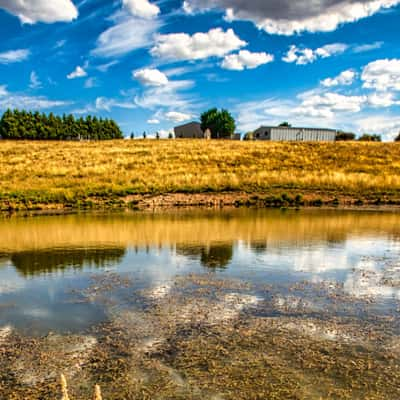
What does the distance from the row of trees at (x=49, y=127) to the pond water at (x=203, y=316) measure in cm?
9880

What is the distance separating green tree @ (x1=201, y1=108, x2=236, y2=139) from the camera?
104750mm

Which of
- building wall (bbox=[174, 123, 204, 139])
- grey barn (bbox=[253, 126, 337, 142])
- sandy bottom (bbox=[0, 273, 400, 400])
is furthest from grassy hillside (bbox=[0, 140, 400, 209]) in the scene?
building wall (bbox=[174, 123, 204, 139])

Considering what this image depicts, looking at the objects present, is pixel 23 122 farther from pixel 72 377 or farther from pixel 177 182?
pixel 72 377

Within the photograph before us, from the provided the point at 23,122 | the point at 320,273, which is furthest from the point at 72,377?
the point at 23,122

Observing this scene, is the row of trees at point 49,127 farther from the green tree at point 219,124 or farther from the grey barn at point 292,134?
the grey barn at point 292,134

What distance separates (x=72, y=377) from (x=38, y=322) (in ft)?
7.15

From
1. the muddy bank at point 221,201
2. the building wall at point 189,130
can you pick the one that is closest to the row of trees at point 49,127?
the building wall at point 189,130

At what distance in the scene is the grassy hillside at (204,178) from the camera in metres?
26.3

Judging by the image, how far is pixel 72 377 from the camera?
5.17m

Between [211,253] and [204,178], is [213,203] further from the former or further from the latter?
[211,253]

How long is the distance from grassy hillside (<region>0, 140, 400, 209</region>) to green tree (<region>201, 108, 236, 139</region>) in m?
58.7

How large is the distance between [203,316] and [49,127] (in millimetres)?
108495

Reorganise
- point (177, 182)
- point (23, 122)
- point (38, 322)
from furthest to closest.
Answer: point (23, 122)
point (177, 182)
point (38, 322)

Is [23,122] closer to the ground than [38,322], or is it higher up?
higher up
